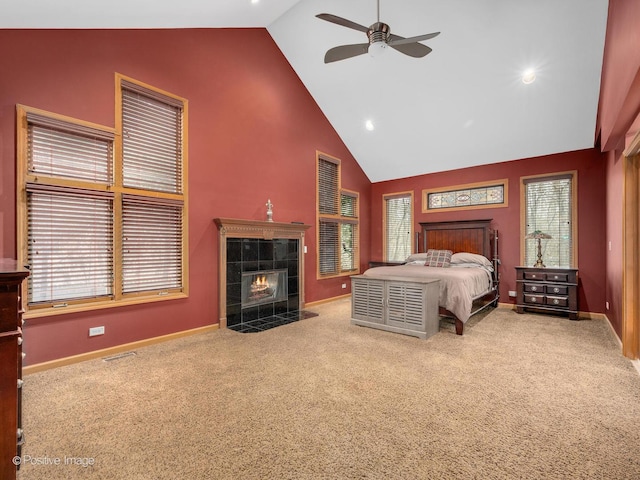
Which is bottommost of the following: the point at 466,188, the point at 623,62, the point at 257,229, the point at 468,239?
the point at 468,239

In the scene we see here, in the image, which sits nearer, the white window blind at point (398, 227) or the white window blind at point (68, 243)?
the white window blind at point (68, 243)

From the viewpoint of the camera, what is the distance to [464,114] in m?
5.30

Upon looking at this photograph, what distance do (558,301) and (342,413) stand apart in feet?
14.9

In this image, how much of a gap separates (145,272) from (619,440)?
4.44 metres

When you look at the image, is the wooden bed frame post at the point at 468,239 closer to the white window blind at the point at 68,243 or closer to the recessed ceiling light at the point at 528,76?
the recessed ceiling light at the point at 528,76

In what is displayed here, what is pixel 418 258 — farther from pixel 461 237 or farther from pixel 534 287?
pixel 534 287

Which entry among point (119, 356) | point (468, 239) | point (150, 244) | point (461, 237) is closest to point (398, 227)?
point (461, 237)

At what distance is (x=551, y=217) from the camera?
547 cm

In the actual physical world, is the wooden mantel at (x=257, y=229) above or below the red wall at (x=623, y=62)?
below

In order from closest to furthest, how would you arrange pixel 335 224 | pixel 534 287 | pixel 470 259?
pixel 534 287 < pixel 470 259 < pixel 335 224

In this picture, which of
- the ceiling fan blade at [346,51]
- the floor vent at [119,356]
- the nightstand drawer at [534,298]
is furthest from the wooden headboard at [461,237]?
the floor vent at [119,356]

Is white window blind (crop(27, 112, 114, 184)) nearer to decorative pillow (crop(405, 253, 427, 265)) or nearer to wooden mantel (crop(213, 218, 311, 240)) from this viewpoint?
wooden mantel (crop(213, 218, 311, 240))

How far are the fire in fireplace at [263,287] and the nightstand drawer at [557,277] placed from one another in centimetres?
430

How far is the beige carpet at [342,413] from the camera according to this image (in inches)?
67.2
